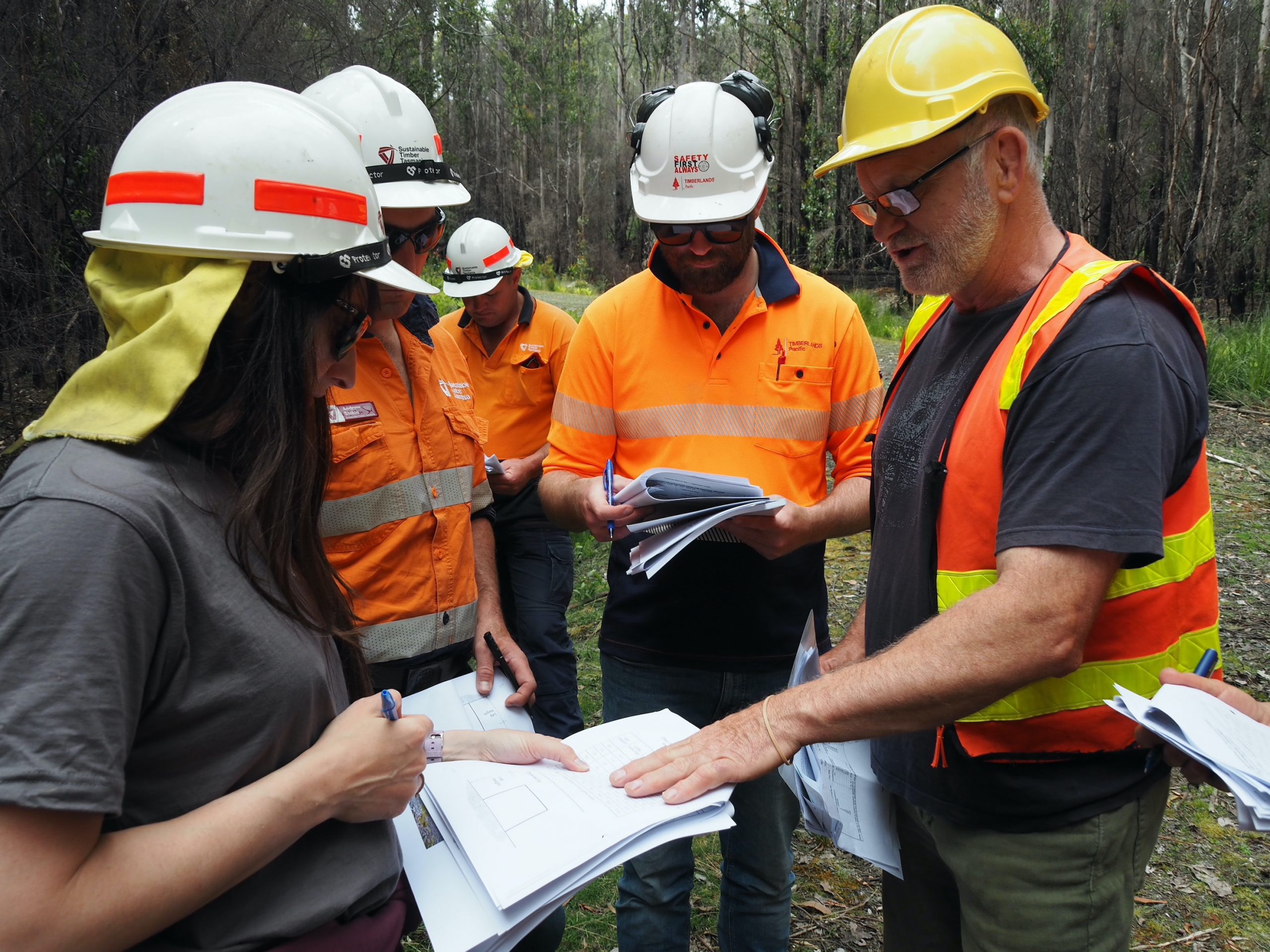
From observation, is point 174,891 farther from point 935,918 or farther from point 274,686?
point 935,918

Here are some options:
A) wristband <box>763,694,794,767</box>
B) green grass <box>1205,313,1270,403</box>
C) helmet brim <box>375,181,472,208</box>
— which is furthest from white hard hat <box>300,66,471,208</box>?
green grass <box>1205,313,1270,403</box>

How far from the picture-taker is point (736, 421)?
2.55m

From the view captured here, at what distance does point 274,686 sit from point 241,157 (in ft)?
2.49

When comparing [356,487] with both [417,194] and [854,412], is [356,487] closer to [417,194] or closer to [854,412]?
[417,194]

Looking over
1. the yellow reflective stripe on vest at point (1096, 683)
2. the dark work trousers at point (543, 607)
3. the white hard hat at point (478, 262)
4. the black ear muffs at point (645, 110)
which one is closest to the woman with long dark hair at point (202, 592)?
the yellow reflective stripe on vest at point (1096, 683)

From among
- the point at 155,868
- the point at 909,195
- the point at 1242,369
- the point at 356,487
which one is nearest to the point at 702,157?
the point at 909,195

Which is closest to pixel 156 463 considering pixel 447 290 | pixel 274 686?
pixel 274 686

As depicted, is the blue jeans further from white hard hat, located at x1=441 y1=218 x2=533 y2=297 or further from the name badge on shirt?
white hard hat, located at x1=441 y1=218 x2=533 y2=297

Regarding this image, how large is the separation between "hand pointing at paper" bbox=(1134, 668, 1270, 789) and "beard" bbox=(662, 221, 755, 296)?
1.56 meters

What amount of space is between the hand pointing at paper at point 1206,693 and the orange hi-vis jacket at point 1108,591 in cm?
4

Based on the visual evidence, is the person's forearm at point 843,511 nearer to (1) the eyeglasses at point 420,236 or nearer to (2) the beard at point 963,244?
(2) the beard at point 963,244

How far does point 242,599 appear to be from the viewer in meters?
1.20

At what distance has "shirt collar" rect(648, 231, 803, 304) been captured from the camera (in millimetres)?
2639

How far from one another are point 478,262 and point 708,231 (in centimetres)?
281
